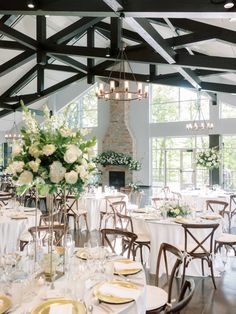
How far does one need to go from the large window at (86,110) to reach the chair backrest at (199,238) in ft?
41.4

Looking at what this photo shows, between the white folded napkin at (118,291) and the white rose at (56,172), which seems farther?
the white rose at (56,172)

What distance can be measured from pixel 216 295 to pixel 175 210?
1453 millimetres

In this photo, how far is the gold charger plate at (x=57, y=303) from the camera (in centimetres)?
189

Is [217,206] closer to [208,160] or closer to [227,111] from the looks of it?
[208,160]

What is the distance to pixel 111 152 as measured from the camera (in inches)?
611

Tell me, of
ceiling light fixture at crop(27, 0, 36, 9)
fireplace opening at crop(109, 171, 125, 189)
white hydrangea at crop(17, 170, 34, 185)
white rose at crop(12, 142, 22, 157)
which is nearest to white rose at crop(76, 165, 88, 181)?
white hydrangea at crop(17, 170, 34, 185)

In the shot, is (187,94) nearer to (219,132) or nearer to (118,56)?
(219,132)

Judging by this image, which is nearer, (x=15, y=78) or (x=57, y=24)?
(x=57, y=24)

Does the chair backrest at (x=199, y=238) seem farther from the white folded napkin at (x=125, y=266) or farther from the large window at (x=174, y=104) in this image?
the large window at (x=174, y=104)

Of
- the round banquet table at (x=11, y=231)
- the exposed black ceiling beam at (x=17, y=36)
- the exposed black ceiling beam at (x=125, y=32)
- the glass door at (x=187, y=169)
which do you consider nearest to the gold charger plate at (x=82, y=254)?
the round banquet table at (x=11, y=231)

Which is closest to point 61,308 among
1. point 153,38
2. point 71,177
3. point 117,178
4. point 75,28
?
point 71,177

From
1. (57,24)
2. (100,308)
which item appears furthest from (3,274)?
(57,24)

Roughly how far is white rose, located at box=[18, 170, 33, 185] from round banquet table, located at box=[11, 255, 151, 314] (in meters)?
0.73

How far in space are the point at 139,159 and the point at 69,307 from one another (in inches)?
Answer: 542
